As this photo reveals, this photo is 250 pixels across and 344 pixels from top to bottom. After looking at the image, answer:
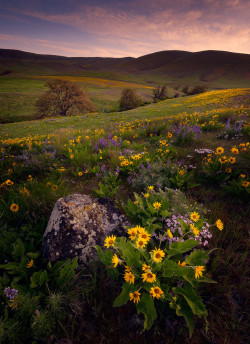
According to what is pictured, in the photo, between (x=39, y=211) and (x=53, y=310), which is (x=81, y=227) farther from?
(x=39, y=211)

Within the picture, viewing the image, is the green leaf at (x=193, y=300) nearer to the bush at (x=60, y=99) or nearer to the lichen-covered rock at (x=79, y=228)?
the lichen-covered rock at (x=79, y=228)

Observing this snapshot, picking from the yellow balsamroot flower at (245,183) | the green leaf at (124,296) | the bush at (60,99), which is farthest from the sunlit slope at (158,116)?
the bush at (60,99)

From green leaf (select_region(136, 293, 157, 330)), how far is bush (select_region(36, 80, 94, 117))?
33918 millimetres

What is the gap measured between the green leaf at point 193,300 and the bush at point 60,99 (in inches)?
1336

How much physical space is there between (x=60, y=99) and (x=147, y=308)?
3490 centimetres

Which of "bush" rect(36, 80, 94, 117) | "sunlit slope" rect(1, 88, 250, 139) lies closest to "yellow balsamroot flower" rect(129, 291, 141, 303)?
"sunlit slope" rect(1, 88, 250, 139)

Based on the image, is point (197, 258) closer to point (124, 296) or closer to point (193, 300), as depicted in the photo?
point (193, 300)

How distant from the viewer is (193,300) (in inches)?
57.9

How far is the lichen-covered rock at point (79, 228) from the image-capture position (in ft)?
6.34

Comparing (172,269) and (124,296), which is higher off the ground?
Answer: (172,269)

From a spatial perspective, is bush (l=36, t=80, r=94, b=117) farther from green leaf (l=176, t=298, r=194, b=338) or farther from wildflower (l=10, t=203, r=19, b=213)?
green leaf (l=176, t=298, r=194, b=338)

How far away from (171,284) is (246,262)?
0.94m

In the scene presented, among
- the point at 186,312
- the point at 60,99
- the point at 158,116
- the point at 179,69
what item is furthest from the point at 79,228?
the point at 179,69

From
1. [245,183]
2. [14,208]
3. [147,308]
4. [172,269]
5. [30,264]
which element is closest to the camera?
[147,308]
